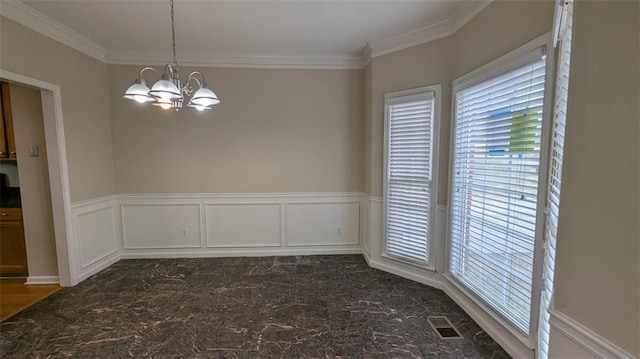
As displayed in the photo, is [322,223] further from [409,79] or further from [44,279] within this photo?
[44,279]

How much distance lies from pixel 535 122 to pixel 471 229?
1.08 m

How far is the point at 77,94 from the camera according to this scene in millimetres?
3238

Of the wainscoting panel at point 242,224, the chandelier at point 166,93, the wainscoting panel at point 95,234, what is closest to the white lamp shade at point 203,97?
the chandelier at point 166,93

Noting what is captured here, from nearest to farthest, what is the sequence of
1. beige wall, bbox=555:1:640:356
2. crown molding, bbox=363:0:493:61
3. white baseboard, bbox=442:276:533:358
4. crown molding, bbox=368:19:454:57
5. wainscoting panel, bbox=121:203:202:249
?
beige wall, bbox=555:1:640:356 → white baseboard, bbox=442:276:533:358 → crown molding, bbox=363:0:493:61 → crown molding, bbox=368:19:454:57 → wainscoting panel, bbox=121:203:202:249

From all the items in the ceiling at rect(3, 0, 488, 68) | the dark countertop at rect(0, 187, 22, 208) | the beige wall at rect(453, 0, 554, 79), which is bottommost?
the dark countertop at rect(0, 187, 22, 208)

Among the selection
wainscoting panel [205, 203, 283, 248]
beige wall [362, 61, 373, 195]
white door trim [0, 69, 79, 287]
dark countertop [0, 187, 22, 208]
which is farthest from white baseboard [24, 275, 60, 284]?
beige wall [362, 61, 373, 195]

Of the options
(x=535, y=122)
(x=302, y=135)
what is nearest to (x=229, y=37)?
(x=302, y=135)

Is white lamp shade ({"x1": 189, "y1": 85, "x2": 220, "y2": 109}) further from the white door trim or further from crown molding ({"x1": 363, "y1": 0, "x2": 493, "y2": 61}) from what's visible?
crown molding ({"x1": 363, "y1": 0, "x2": 493, "y2": 61})

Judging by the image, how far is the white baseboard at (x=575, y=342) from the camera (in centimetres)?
106

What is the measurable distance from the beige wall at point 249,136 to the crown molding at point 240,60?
83 mm

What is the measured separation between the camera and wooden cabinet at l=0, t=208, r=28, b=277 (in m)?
3.30

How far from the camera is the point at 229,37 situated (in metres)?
3.23

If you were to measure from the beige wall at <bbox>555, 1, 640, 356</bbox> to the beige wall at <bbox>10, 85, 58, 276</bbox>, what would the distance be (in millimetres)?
4608

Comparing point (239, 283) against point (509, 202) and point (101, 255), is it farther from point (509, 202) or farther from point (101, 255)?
point (509, 202)
